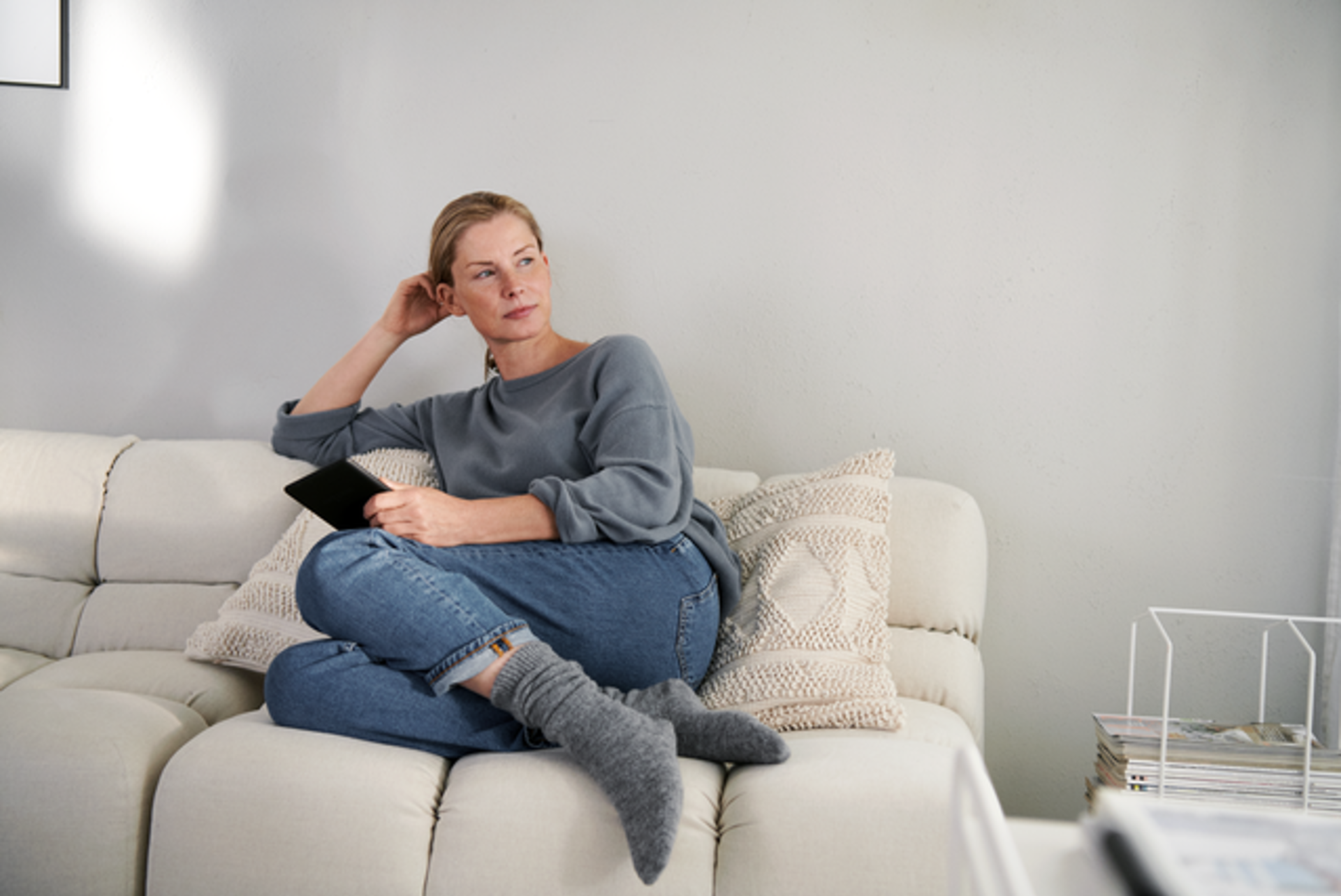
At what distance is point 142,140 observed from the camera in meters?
2.05

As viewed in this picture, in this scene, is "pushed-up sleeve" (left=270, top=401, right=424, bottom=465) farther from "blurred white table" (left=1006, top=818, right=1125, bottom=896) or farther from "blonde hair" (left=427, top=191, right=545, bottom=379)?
"blurred white table" (left=1006, top=818, right=1125, bottom=896)

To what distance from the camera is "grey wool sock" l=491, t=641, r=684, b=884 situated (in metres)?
0.92

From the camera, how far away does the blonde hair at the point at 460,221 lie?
1552 mm

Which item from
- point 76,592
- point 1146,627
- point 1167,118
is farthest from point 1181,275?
point 76,592

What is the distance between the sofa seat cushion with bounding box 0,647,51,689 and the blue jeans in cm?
65

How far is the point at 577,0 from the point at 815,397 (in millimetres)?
975

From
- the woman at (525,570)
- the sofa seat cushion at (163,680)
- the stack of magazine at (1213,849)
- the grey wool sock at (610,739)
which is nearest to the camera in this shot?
the stack of magazine at (1213,849)

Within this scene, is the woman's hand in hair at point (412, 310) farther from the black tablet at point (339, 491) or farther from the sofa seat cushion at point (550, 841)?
the sofa seat cushion at point (550, 841)

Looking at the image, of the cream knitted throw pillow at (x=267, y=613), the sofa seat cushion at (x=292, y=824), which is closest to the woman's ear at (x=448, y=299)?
the cream knitted throw pillow at (x=267, y=613)

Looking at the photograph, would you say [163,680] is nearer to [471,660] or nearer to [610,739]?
[471,660]

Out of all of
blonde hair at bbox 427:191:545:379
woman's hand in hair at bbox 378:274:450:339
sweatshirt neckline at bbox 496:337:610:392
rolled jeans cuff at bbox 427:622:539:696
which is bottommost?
rolled jeans cuff at bbox 427:622:539:696

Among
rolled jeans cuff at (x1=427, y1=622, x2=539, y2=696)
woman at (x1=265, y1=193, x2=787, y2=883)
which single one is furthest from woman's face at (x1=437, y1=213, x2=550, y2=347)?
rolled jeans cuff at (x1=427, y1=622, x2=539, y2=696)

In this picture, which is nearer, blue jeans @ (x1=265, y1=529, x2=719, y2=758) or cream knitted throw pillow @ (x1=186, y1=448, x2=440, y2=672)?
blue jeans @ (x1=265, y1=529, x2=719, y2=758)

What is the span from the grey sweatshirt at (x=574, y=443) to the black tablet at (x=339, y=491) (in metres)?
0.23
